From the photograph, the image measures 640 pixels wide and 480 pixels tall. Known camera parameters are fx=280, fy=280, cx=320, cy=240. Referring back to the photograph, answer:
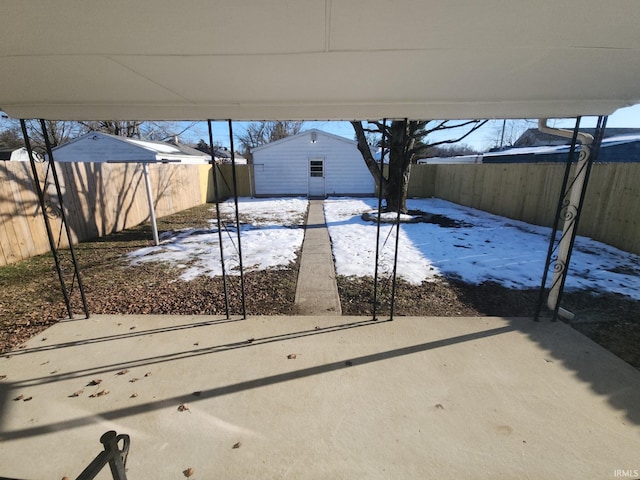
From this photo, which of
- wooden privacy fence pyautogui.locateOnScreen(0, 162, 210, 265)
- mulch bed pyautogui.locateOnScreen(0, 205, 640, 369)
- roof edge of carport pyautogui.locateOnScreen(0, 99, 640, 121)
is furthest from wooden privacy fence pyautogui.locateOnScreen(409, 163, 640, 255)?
wooden privacy fence pyautogui.locateOnScreen(0, 162, 210, 265)

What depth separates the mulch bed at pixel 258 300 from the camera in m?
3.21

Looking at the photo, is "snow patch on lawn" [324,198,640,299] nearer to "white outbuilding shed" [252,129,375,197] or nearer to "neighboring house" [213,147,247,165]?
"white outbuilding shed" [252,129,375,197]

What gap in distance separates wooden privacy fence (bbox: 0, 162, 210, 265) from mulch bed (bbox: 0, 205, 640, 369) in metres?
0.88

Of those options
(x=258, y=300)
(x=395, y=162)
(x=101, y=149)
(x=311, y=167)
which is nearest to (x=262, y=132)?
(x=311, y=167)

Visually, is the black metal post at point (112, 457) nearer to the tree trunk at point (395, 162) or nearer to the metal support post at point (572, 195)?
the metal support post at point (572, 195)

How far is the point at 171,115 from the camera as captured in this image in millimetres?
2674

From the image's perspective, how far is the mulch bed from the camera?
3.21 m

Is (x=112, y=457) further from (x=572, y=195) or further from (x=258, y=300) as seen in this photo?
(x=572, y=195)

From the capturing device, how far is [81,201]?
280 inches

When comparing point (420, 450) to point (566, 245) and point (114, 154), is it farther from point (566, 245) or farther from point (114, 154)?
point (114, 154)

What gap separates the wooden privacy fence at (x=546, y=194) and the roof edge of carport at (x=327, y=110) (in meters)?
5.17

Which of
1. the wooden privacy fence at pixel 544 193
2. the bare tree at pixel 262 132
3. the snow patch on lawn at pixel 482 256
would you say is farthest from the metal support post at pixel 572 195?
the bare tree at pixel 262 132

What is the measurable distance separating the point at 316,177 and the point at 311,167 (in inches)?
25.6

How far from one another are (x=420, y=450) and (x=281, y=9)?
8.15 feet
